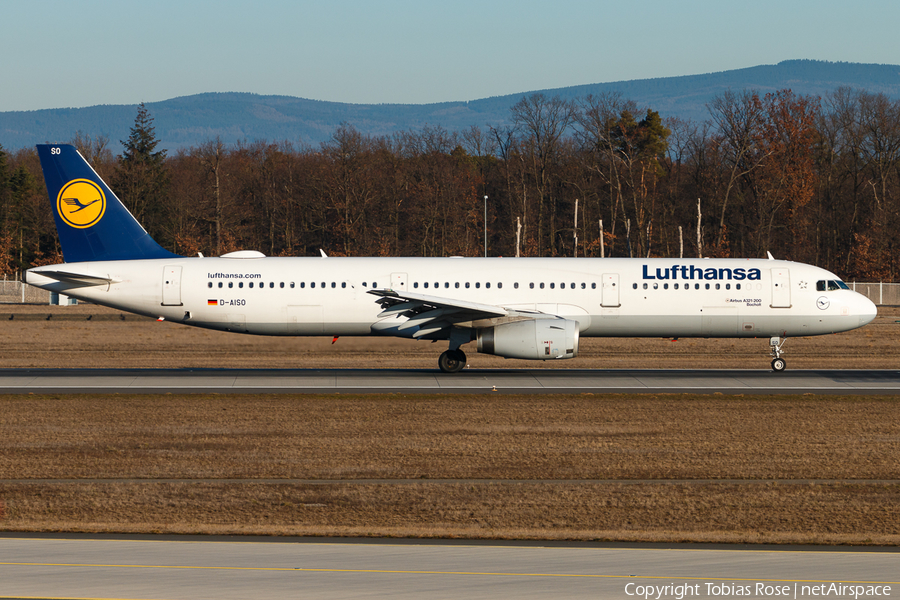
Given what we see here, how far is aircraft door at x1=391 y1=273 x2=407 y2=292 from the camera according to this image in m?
28.8

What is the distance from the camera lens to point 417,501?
1232cm

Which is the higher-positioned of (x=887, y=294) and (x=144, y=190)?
(x=144, y=190)

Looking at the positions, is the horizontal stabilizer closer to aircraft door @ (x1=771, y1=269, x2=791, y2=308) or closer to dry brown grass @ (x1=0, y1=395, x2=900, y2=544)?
dry brown grass @ (x1=0, y1=395, x2=900, y2=544)

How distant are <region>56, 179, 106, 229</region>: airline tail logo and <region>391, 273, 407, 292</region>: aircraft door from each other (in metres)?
9.79

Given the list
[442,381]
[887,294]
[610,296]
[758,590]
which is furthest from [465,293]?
[887,294]

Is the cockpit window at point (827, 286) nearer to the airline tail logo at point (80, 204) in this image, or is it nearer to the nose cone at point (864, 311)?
the nose cone at point (864, 311)

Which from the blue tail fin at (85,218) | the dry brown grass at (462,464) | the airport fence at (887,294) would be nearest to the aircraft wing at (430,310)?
the dry brown grass at (462,464)

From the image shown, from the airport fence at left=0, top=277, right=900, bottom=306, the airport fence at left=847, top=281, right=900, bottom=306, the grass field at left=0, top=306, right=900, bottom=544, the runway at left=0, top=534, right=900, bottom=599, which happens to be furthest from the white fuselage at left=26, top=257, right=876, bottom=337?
the airport fence at left=847, top=281, right=900, bottom=306

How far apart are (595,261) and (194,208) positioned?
5826 centimetres

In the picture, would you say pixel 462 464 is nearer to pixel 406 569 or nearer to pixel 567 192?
pixel 406 569

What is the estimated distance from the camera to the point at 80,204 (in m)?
29.8

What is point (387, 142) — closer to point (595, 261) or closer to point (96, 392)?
point (595, 261)

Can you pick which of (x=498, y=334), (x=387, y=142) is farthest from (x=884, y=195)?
(x=498, y=334)

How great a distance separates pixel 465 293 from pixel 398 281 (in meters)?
2.16
